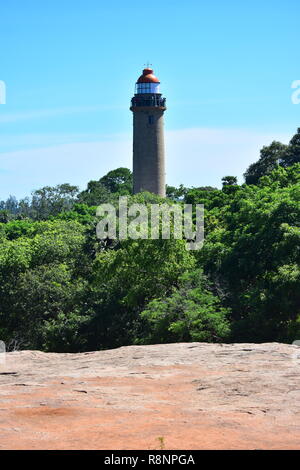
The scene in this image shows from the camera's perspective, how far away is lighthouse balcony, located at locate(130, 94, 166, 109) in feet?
255

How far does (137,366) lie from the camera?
17438 millimetres

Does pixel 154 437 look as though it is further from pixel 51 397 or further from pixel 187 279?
pixel 187 279

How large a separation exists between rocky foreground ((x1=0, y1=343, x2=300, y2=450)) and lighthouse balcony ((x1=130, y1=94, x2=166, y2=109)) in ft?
197

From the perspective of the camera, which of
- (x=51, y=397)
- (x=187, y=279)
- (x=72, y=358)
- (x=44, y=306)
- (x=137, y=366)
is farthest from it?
(x=44, y=306)

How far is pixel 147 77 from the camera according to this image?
7975 cm

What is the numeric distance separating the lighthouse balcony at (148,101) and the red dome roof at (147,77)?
1860 millimetres

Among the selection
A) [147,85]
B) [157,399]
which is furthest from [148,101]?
[157,399]

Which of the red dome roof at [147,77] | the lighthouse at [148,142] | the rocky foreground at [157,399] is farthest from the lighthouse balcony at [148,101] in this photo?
the rocky foreground at [157,399]

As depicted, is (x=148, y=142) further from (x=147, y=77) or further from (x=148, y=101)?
(x=147, y=77)

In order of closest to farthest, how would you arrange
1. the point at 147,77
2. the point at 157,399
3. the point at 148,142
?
the point at 157,399, the point at 148,142, the point at 147,77

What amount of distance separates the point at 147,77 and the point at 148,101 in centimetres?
342

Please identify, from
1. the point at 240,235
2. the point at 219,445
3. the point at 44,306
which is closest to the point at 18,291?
A: the point at 44,306

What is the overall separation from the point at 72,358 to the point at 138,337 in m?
13.8

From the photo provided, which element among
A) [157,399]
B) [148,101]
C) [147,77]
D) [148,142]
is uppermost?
[147,77]
